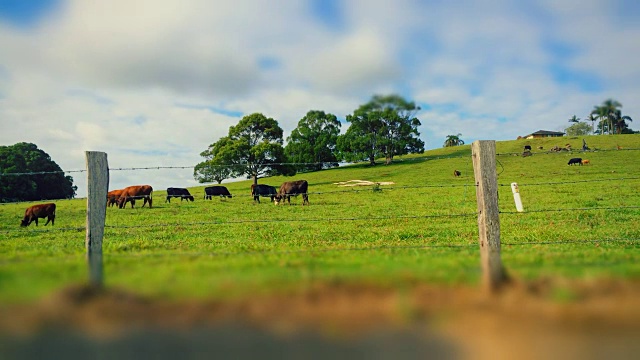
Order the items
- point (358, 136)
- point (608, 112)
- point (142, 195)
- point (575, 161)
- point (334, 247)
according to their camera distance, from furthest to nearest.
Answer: point (608, 112) < point (358, 136) < point (575, 161) < point (142, 195) < point (334, 247)

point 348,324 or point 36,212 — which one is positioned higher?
point 36,212

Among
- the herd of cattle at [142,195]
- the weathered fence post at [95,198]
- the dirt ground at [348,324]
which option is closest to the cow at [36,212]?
the herd of cattle at [142,195]

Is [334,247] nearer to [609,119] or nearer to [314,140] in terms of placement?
[314,140]

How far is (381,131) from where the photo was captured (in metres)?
67.9

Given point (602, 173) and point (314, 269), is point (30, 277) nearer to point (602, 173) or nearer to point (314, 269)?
point (314, 269)

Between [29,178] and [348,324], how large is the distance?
6162cm

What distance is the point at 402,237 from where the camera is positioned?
1148 cm

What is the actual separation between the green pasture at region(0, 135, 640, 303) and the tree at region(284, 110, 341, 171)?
37081mm

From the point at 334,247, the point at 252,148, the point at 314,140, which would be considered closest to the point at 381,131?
the point at 314,140

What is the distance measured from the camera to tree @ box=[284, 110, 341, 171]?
71312 millimetres

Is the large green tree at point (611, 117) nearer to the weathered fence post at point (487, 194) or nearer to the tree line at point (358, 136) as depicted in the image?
the tree line at point (358, 136)

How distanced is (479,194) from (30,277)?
500cm

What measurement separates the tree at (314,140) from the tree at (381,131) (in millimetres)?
3919

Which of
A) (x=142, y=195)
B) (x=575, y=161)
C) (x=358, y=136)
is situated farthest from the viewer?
(x=358, y=136)
